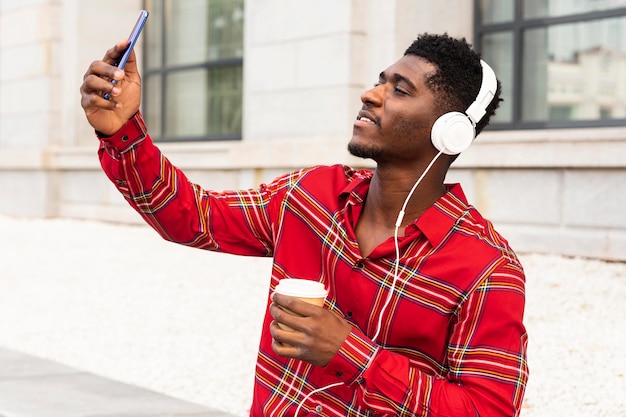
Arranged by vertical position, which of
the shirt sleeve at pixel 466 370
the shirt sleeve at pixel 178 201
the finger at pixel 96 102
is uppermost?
the finger at pixel 96 102

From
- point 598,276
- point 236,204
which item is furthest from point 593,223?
point 236,204

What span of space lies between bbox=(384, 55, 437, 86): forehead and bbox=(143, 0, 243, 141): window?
11.0 metres

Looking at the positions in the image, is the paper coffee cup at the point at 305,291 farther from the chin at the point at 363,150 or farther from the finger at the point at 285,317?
the chin at the point at 363,150

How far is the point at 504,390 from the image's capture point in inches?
88.6

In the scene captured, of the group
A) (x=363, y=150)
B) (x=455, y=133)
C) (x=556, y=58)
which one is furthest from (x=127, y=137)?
(x=556, y=58)

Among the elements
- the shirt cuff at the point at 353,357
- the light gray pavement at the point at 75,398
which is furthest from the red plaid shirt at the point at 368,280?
the light gray pavement at the point at 75,398

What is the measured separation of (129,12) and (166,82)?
4.30 ft

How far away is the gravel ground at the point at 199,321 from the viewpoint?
5.23 m

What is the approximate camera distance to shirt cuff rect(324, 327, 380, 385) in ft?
7.23

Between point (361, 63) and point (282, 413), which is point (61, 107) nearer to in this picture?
point (361, 63)

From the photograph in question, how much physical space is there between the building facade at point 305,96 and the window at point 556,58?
0.01m

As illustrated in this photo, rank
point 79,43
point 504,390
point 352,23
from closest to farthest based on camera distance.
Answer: point 504,390, point 352,23, point 79,43

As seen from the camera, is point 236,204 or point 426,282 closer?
point 426,282

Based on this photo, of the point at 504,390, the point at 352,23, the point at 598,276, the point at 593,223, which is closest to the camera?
the point at 504,390
